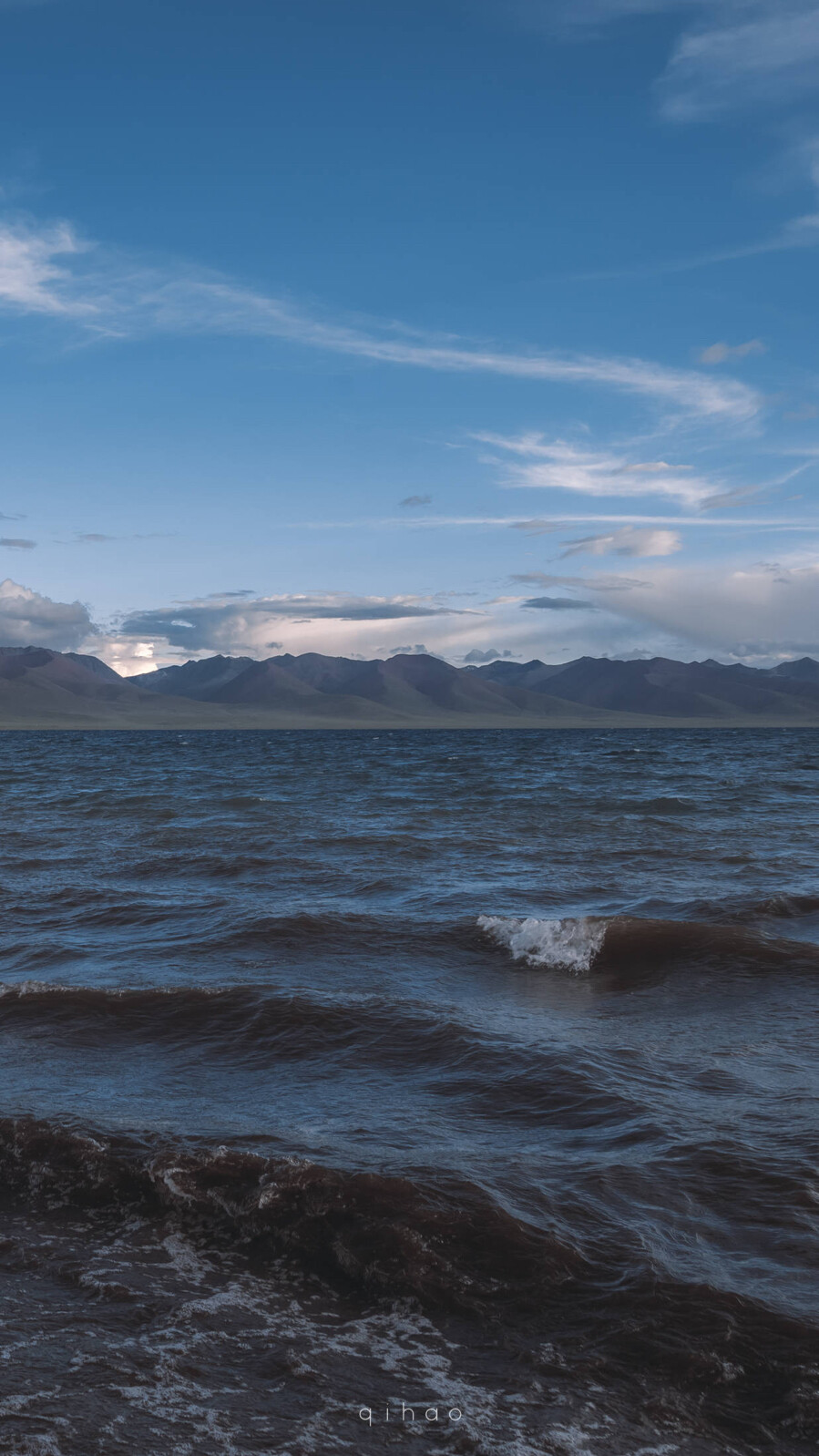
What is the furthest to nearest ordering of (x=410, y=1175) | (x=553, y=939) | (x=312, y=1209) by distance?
(x=553, y=939) < (x=410, y=1175) < (x=312, y=1209)

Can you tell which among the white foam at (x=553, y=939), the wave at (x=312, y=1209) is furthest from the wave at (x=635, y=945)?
the wave at (x=312, y=1209)

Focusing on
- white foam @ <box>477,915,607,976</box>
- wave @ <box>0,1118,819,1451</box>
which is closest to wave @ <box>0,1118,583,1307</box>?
wave @ <box>0,1118,819,1451</box>

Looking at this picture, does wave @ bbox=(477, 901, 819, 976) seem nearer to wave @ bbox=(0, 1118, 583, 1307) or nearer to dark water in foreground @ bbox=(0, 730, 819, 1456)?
dark water in foreground @ bbox=(0, 730, 819, 1456)

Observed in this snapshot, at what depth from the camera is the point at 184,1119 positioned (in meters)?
5.93

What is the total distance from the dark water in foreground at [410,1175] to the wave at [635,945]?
5 centimetres

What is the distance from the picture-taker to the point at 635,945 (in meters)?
10.7

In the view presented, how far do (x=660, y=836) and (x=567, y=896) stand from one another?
777cm

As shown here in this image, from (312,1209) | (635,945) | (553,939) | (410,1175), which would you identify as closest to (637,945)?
(635,945)

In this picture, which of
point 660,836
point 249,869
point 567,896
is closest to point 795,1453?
point 567,896

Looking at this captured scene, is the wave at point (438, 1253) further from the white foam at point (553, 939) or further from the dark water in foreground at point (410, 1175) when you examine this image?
the white foam at point (553, 939)

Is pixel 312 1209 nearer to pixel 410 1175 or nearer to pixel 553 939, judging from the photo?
pixel 410 1175

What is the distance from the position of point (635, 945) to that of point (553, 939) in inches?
37.5

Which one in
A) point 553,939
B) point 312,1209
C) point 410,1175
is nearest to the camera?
point 312,1209

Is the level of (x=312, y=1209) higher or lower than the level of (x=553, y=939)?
lower
